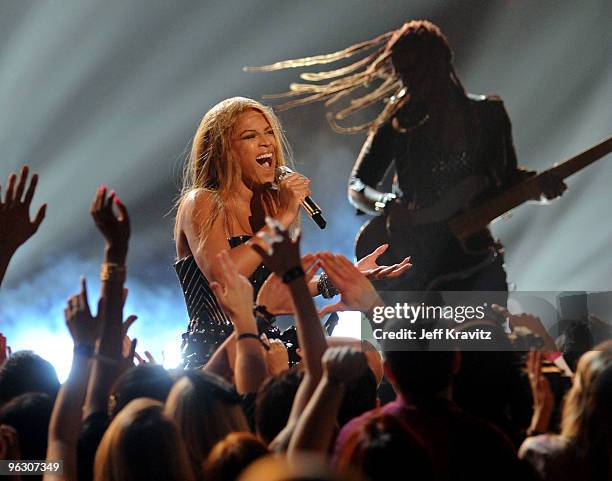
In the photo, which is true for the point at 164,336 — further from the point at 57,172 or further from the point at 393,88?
the point at 393,88

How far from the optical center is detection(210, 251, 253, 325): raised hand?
2.41 meters

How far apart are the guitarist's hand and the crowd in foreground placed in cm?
112

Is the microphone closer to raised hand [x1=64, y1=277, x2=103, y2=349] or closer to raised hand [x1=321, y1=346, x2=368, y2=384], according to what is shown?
raised hand [x1=64, y1=277, x2=103, y2=349]

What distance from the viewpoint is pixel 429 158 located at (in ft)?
12.1

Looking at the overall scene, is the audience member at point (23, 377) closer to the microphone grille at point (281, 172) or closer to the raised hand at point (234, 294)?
the raised hand at point (234, 294)

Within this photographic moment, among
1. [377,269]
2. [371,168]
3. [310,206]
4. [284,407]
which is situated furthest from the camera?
[371,168]

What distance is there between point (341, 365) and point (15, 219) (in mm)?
1206

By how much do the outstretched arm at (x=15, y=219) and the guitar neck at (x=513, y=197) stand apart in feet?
5.79

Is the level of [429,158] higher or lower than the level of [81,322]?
higher

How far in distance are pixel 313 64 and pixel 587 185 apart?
1.27m

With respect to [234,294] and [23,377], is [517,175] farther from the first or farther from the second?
[23,377]

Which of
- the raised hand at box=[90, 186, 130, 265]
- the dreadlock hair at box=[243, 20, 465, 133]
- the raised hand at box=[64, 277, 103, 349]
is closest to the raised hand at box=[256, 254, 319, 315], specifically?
the raised hand at box=[90, 186, 130, 265]

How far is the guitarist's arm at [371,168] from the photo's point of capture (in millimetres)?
3762

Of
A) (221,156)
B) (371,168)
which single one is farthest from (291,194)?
(371,168)
